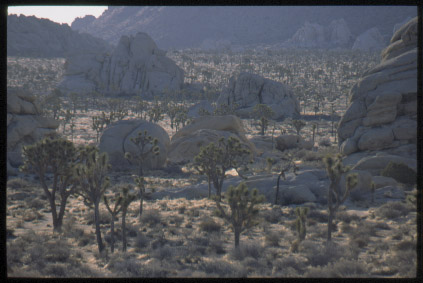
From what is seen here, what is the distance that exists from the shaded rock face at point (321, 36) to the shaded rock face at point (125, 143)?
15106 cm

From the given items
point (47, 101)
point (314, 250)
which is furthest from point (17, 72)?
point (314, 250)

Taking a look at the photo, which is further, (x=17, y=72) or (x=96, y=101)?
(x=17, y=72)

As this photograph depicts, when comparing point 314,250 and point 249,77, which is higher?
point 249,77

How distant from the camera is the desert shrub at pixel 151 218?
1328cm

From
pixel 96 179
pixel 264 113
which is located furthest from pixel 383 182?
pixel 264 113

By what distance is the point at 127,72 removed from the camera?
82875mm

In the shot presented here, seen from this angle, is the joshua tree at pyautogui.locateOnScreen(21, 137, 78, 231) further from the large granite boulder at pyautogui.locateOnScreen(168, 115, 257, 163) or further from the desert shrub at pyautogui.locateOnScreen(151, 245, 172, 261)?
the large granite boulder at pyautogui.locateOnScreen(168, 115, 257, 163)

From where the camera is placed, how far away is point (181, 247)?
1030 cm

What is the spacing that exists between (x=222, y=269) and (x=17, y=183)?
51.0 ft

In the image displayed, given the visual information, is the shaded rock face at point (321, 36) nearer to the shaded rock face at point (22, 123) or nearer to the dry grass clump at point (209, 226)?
the shaded rock face at point (22, 123)
